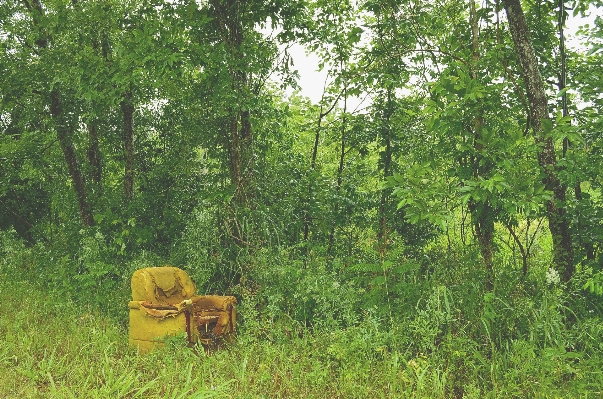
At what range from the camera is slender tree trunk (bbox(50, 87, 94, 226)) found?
26.0ft

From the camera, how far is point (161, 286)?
17.2 ft

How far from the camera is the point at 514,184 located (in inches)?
155

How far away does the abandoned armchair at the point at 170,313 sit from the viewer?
4.82 m

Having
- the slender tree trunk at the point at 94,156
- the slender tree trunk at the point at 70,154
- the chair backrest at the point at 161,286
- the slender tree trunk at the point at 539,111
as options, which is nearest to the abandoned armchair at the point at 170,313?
the chair backrest at the point at 161,286

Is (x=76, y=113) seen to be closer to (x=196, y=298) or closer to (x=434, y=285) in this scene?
(x=196, y=298)

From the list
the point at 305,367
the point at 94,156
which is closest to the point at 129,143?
the point at 94,156

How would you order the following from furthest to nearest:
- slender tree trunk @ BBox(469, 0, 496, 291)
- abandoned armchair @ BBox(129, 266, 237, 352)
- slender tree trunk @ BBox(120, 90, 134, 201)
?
1. slender tree trunk @ BBox(120, 90, 134, 201)
2. abandoned armchair @ BBox(129, 266, 237, 352)
3. slender tree trunk @ BBox(469, 0, 496, 291)

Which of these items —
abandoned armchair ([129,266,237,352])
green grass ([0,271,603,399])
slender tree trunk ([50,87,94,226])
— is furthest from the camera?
slender tree trunk ([50,87,94,226])

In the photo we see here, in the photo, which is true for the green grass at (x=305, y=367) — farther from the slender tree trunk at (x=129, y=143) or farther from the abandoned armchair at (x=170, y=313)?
the slender tree trunk at (x=129, y=143)

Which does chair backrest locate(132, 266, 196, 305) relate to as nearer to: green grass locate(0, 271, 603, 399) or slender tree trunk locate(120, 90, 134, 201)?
green grass locate(0, 271, 603, 399)

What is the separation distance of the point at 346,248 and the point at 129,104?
15.1 ft

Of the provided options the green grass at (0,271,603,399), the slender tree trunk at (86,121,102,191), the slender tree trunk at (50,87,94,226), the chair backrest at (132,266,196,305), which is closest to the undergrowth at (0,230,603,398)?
the green grass at (0,271,603,399)

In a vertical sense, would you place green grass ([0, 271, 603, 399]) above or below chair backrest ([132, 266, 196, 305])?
below

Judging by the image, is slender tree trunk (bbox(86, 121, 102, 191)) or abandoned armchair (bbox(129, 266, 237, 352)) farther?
slender tree trunk (bbox(86, 121, 102, 191))
